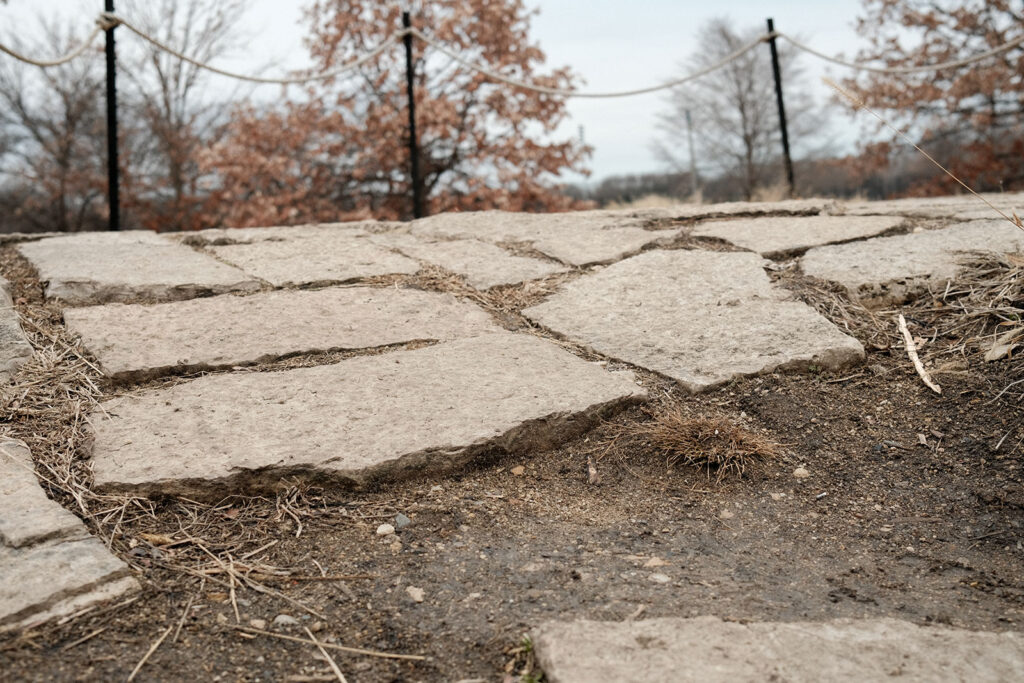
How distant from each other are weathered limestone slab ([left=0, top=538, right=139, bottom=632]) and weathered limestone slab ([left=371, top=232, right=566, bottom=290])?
4.92 ft

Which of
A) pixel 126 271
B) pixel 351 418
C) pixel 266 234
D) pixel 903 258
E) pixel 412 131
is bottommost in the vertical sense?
pixel 351 418

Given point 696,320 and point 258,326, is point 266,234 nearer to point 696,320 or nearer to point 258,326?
point 258,326

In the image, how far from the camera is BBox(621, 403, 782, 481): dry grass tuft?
1.71 meters

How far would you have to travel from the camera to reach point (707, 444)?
1736mm

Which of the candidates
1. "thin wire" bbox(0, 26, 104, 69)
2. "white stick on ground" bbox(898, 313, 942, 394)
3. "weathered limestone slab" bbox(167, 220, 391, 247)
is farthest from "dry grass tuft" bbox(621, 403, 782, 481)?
"thin wire" bbox(0, 26, 104, 69)

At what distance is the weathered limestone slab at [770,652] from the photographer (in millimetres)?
1036

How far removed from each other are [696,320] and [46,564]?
1642 mm

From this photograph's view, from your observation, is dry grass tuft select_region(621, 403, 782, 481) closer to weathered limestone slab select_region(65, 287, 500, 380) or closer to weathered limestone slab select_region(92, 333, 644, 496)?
weathered limestone slab select_region(92, 333, 644, 496)

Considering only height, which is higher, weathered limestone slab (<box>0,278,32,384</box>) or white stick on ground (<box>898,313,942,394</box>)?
weathered limestone slab (<box>0,278,32,384</box>)

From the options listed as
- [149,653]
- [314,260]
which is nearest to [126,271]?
[314,260]

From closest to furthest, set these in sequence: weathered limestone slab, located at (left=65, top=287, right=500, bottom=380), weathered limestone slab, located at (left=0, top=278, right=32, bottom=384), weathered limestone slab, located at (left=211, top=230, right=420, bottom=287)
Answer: weathered limestone slab, located at (left=0, top=278, right=32, bottom=384) < weathered limestone slab, located at (left=65, top=287, right=500, bottom=380) < weathered limestone slab, located at (left=211, top=230, right=420, bottom=287)

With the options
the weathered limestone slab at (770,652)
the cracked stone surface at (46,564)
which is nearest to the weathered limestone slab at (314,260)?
the cracked stone surface at (46,564)

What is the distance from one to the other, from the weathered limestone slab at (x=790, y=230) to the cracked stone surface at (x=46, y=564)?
2119 millimetres

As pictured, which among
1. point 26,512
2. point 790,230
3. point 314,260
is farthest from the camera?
point 790,230
